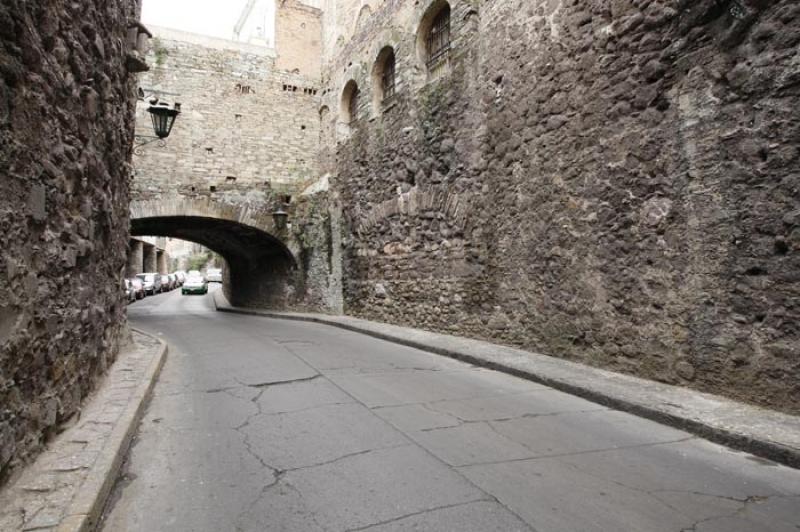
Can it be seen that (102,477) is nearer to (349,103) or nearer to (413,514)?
(413,514)

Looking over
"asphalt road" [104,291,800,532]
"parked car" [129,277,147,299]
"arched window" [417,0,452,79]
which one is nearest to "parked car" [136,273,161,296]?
"parked car" [129,277,147,299]

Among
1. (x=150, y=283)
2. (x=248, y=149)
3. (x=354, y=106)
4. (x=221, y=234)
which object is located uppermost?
(x=354, y=106)

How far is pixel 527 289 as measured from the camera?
7.39 metres

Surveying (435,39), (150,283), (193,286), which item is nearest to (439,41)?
(435,39)

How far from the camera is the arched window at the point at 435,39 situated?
10125 millimetres

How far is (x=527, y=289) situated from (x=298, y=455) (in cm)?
477

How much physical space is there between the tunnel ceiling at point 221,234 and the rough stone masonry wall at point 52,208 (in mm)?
10375

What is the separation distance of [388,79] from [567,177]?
7.17m

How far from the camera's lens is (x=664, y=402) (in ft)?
15.0

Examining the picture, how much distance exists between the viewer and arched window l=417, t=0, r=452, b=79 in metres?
10.1

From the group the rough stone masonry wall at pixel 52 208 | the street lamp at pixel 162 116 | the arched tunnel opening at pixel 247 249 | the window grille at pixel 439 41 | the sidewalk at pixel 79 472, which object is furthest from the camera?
the arched tunnel opening at pixel 247 249

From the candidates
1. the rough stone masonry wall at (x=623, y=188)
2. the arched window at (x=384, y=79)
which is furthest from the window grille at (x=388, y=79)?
the rough stone masonry wall at (x=623, y=188)

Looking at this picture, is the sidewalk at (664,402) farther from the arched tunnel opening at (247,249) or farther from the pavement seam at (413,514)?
the arched tunnel opening at (247,249)

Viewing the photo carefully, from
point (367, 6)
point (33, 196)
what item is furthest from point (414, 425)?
point (367, 6)
